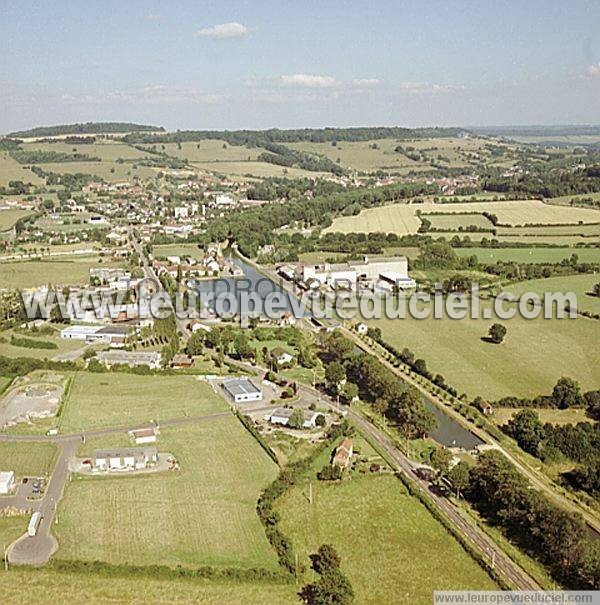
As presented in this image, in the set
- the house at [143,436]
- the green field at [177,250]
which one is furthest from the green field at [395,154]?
the house at [143,436]

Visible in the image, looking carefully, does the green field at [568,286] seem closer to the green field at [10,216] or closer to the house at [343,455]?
the house at [343,455]

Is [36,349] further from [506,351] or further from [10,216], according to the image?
[10,216]

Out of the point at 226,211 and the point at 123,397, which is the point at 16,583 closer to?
the point at 123,397

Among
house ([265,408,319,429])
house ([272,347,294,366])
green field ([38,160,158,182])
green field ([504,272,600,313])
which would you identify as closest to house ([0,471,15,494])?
house ([265,408,319,429])

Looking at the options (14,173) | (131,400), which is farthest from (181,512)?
(14,173)

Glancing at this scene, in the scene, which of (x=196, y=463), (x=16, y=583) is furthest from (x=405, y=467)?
(x=16, y=583)
